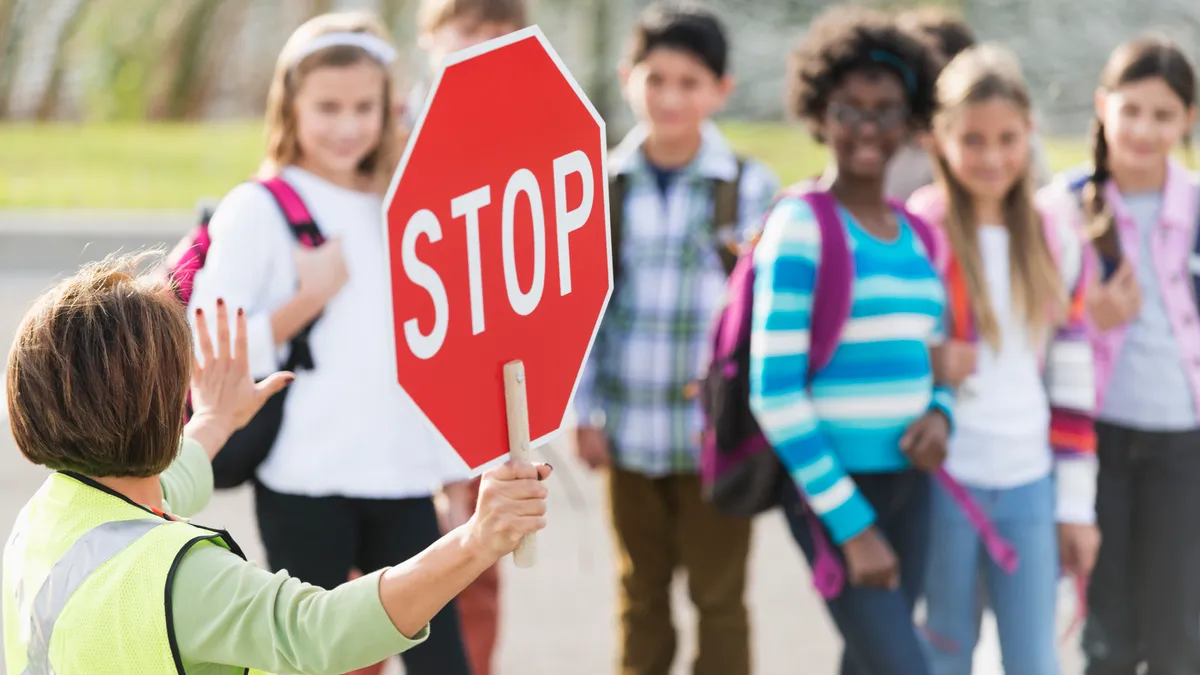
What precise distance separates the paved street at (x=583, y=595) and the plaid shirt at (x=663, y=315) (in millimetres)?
940

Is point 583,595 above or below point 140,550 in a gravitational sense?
below

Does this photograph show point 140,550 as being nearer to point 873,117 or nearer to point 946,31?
point 873,117

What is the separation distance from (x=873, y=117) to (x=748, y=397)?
0.66m

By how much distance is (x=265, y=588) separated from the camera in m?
1.83

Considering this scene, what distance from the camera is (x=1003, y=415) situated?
352 centimetres

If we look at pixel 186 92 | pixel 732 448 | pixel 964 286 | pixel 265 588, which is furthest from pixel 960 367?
pixel 186 92

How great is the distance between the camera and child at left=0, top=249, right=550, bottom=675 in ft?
5.94

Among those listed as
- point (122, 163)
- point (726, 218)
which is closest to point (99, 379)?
point (726, 218)

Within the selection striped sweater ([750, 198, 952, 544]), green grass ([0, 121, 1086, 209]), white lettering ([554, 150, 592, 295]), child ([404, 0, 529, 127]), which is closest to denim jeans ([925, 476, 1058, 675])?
striped sweater ([750, 198, 952, 544])

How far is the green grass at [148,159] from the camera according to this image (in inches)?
462

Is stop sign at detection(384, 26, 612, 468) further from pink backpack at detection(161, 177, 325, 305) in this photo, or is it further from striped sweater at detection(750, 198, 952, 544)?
pink backpack at detection(161, 177, 325, 305)

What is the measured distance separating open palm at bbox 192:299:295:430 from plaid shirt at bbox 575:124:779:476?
5.08 feet

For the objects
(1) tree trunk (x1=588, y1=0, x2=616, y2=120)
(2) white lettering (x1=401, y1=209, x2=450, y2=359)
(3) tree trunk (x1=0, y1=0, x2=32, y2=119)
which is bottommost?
(2) white lettering (x1=401, y1=209, x2=450, y2=359)

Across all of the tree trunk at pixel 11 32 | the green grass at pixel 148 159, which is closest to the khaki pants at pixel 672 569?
the green grass at pixel 148 159
